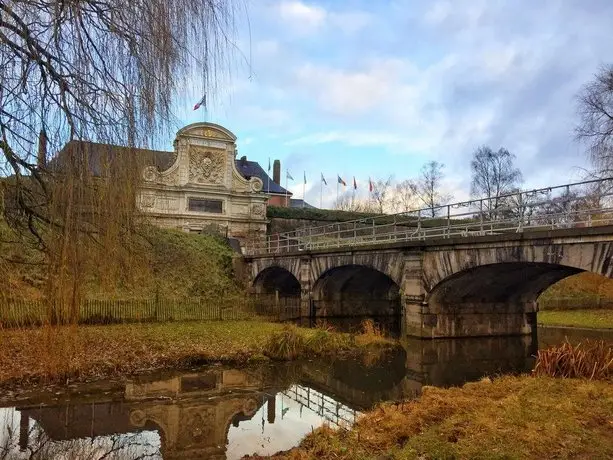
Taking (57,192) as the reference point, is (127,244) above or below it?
below

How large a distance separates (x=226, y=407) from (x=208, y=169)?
33351 millimetres

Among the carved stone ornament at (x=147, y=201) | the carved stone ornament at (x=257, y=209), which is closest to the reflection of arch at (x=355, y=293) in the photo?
the carved stone ornament at (x=257, y=209)

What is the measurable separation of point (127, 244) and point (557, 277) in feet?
58.7

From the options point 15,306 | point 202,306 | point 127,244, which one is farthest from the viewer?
point 202,306

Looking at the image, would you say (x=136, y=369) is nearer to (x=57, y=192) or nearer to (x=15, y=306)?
(x=15, y=306)

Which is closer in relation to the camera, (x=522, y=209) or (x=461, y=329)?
(x=522, y=209)

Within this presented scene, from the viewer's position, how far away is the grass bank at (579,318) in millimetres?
26188

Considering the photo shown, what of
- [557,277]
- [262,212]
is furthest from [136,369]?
[262,212]

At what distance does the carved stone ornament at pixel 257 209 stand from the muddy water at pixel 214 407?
29.6 meters

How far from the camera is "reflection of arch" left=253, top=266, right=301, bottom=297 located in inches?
1366

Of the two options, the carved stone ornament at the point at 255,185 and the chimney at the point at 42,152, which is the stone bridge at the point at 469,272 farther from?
the carved stone ornament at the point at 255,185

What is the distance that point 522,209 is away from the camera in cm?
1593

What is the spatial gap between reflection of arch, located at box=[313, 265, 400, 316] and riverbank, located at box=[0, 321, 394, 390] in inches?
302

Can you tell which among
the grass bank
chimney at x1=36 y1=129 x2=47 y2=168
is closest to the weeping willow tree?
chimney at x1=36 y1=129 x2=47 y2=168
